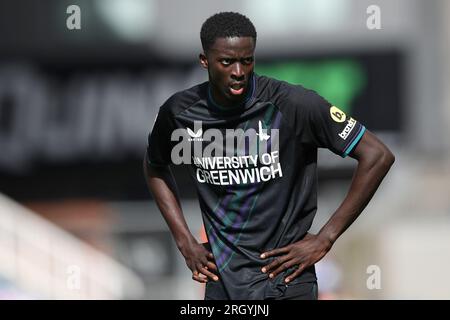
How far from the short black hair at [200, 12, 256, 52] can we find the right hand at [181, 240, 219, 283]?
1.14 meters

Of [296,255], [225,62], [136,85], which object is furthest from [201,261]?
[136,85]

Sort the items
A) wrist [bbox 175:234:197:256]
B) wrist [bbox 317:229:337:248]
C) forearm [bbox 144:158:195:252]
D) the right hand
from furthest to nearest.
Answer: forearm [bbox 144:158:195:252]
wrist [bbox 175:234:197:256]
the right hand
wrist [bbox 317:229:337:248]

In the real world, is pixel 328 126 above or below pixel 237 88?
below

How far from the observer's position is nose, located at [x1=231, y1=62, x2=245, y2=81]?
5953mm

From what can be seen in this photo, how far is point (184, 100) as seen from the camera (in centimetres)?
633

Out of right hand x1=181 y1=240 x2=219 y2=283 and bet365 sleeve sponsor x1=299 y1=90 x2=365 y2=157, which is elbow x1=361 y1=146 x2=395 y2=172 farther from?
right hand x1=181 y1=240 x2=219 y2=283

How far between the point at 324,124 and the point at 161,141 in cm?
104

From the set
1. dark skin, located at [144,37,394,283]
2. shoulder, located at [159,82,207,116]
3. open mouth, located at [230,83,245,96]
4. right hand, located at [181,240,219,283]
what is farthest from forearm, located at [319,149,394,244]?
shoulder, located at [159,82,207,116]

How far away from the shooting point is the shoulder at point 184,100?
20.7 ft

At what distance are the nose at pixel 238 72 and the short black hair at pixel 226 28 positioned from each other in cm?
16

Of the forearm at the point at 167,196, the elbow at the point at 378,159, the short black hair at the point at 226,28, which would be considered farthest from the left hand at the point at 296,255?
the short black hair at the point at 226,28

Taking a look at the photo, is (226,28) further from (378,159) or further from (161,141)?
(378,159)

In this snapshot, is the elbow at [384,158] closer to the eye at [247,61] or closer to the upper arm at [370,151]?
the upper arm at [370,151]

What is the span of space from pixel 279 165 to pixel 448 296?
9.41 metres
